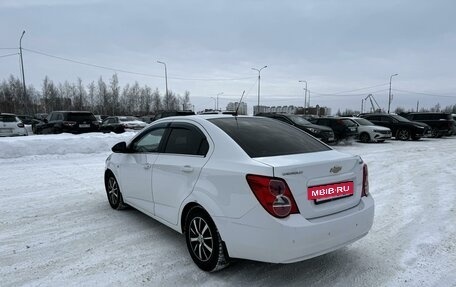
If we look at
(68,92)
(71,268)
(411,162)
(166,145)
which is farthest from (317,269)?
(68,92)

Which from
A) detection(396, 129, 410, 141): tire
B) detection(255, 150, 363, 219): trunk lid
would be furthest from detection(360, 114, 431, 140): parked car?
detection(255, 150, 363, 219): trunk lid

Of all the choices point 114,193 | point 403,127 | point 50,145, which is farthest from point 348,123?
point 114,193

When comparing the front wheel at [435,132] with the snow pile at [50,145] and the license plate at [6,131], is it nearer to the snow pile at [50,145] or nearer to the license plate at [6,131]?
the snow pile at [50,145]

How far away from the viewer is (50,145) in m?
12.1

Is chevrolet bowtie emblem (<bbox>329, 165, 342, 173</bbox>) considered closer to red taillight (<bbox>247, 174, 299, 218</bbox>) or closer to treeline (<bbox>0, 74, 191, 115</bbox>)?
red taillight (<bbox>247, 174, 299, 218</bbox>)

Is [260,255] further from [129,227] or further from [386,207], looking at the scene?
[386,207]

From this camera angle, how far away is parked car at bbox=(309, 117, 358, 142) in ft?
60.8

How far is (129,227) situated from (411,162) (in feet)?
33.2

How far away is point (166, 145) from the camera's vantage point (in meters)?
4.38

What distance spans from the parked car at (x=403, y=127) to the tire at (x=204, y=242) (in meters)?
21.6

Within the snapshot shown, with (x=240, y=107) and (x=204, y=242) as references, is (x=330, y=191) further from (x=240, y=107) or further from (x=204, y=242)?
(x=240, y=107)

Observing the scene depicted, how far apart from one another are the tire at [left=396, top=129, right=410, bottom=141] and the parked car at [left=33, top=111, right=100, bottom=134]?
1875cm

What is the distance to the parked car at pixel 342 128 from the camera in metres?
18.5

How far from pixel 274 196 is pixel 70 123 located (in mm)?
16818
